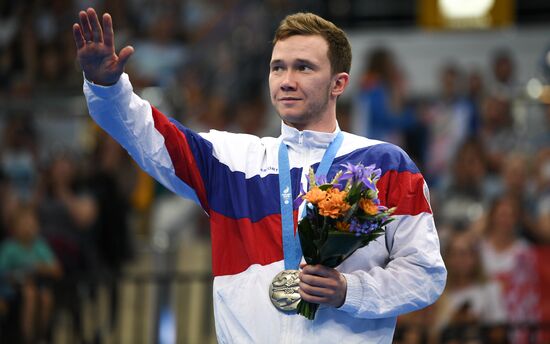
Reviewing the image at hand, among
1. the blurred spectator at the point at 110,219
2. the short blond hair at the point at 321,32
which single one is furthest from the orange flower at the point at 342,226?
the blurred spectator at the point at 110,219

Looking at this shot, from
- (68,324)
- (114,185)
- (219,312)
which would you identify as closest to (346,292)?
(219,312)

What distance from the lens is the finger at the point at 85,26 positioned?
12.2ft

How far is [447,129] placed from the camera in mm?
11344

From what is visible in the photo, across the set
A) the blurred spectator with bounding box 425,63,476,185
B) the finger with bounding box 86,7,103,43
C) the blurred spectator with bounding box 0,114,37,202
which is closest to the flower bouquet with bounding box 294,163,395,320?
the finger with bounding box 86,7,103,43

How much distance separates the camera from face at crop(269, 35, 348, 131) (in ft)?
13.2

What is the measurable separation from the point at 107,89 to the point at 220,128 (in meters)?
8.24

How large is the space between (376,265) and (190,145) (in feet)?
2.82

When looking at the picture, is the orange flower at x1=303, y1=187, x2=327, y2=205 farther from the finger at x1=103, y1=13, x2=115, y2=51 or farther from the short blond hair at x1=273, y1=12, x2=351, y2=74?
the finger at x1=103, y1=13, x2=115, y2=51

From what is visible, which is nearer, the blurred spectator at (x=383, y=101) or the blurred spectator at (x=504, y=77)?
the blurred spectator at (x=383, y=101)

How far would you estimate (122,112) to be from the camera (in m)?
3.86

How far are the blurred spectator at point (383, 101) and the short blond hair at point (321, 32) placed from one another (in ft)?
22.7

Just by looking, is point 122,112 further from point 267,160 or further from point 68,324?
point 68,324

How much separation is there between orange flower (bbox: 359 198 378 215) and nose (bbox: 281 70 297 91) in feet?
2.02

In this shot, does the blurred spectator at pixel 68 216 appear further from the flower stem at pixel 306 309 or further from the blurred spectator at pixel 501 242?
the flower stem at pixel 306 309
